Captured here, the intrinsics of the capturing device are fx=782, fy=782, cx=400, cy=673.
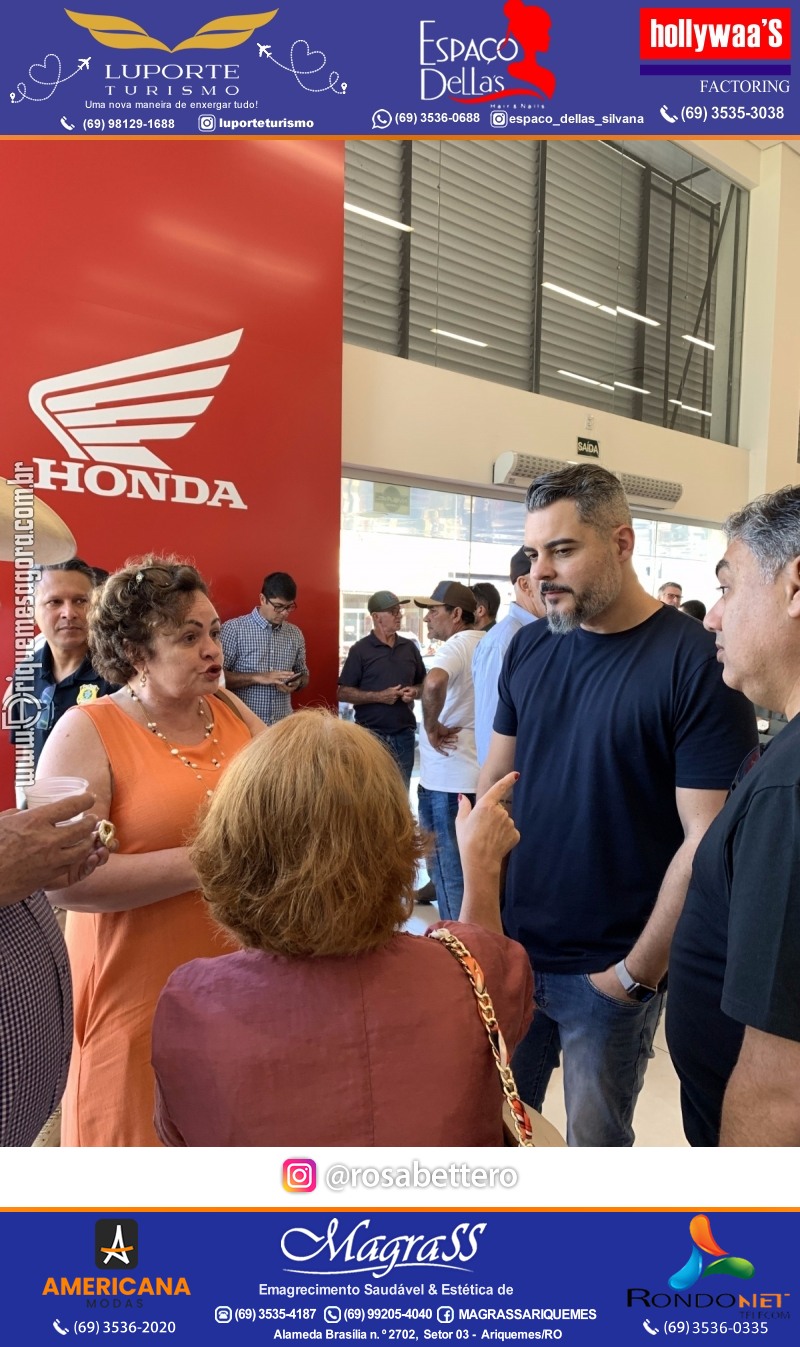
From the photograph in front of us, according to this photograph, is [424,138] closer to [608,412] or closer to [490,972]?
[490,972]

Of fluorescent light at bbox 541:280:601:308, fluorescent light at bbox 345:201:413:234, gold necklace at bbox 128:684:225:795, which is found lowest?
gold necklace at bbox 128:684:225:795

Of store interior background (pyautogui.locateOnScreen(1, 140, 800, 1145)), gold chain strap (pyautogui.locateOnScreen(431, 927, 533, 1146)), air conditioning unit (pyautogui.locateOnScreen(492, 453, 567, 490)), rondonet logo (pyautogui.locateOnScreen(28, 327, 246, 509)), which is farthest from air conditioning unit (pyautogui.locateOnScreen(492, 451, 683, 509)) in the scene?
gold chain strap (pyautogui.locateOnScreen(431, 927, 533, 1146))

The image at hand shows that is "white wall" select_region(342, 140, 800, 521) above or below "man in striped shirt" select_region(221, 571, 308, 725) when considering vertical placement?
above

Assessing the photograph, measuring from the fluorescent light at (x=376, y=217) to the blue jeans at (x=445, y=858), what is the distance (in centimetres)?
407

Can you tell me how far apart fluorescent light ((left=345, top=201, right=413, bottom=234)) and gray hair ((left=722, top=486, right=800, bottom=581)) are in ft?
17.3

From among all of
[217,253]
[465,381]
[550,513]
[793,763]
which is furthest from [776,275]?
[793,763]

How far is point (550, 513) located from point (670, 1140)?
182cm

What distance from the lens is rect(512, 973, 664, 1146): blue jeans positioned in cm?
155

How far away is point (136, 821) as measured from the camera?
144 centimetres

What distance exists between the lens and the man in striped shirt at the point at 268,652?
169 inches

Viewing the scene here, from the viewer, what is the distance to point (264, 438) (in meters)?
4.28

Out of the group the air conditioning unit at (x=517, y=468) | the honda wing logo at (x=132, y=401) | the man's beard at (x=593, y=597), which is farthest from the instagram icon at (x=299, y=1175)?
the air conditioning unit at (x=517, y=468)
